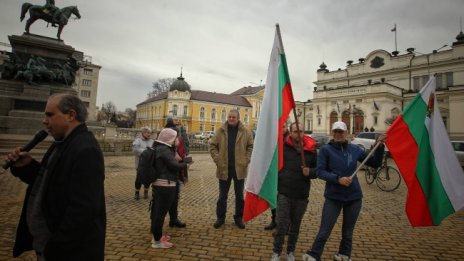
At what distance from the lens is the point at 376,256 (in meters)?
4.25

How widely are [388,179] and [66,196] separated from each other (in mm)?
10461

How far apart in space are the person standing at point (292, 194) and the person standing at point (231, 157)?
1.32 m

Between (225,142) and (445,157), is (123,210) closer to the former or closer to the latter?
(225,142)

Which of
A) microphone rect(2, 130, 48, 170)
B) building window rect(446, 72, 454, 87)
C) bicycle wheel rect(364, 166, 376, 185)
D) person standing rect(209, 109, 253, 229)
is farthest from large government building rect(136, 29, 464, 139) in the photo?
Result: microphone rect(2, 130, 48, 170)

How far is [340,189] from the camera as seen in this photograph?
3771 millimetres

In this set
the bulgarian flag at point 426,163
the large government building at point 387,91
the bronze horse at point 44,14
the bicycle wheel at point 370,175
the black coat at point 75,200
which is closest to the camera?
the black coat at point 75,200

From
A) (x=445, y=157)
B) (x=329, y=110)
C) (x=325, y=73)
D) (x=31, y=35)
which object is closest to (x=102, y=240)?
(x=445, y=157)

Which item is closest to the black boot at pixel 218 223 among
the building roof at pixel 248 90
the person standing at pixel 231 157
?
the person standing at pixel 231 157

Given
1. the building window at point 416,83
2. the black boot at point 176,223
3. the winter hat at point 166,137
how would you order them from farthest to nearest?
the building window at point 416,83 < the black boot at point 176,223 < the winter hat at point 166,137

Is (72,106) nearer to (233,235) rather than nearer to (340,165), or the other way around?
(340,165)

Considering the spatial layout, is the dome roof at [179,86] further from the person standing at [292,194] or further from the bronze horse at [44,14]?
the person standing at [292,194]

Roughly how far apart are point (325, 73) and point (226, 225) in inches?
2383

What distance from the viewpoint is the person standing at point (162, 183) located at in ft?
14.1

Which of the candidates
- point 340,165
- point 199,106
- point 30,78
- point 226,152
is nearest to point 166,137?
point 226,152
